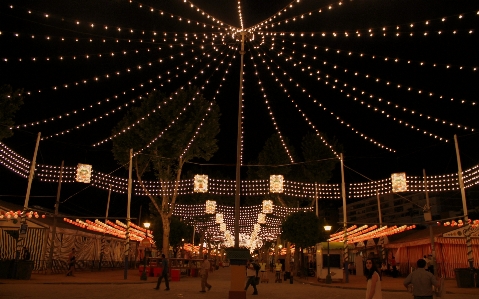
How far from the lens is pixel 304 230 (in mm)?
30672

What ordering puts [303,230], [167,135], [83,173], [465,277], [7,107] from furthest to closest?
[303,230], [167,135], [83,173], [7,107], [465,277]

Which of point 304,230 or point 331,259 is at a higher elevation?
point 304,230

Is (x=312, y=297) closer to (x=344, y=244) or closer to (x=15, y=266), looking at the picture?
(x=344, y=244)

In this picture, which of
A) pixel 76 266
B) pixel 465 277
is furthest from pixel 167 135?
pixel 465 277

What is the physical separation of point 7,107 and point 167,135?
32.0 feet

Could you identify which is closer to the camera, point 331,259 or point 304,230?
point 331,259

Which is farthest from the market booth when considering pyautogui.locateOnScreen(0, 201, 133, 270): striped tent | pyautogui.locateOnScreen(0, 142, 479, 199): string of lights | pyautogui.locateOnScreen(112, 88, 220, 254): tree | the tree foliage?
pyautogui.locateOnScreen(0, 201, 133, 270): striped tent

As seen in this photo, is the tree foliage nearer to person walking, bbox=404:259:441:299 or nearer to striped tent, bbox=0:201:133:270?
striped tent, bbox=0:201:133:270

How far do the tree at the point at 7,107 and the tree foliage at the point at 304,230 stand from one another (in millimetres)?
19174

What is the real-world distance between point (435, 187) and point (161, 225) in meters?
19.3

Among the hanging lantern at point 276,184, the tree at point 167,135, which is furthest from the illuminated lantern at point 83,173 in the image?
the hanging lantern at point 276,184

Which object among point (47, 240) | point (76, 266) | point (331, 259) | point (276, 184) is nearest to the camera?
point (331, 259)

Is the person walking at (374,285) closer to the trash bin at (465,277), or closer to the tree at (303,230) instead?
the trash bin at (465,277)

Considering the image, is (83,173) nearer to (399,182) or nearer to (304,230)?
(304,230)
